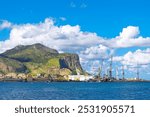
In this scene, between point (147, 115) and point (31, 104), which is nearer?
point (147, 115)

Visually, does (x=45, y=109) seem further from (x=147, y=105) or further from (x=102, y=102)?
(x=147, y=105)

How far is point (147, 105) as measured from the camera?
98.3ft

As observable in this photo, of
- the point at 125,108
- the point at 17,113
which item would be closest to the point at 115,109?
the point at 125,108

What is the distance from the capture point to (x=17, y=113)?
28.5 meters

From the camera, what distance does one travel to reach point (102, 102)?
29578 mm

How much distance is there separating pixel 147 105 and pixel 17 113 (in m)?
9.97

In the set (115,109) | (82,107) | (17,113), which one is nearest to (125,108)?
(115,109)

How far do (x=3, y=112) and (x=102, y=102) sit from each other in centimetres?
750

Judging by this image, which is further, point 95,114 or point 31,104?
point 31,104

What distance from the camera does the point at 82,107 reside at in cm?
2845

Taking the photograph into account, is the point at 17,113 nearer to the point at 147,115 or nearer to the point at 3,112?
the point at 3,112

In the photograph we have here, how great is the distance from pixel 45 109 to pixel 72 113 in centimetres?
208

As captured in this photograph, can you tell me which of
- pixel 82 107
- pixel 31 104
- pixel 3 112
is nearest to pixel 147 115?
pixel 82 107

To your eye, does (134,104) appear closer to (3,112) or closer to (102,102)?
(102,102)
